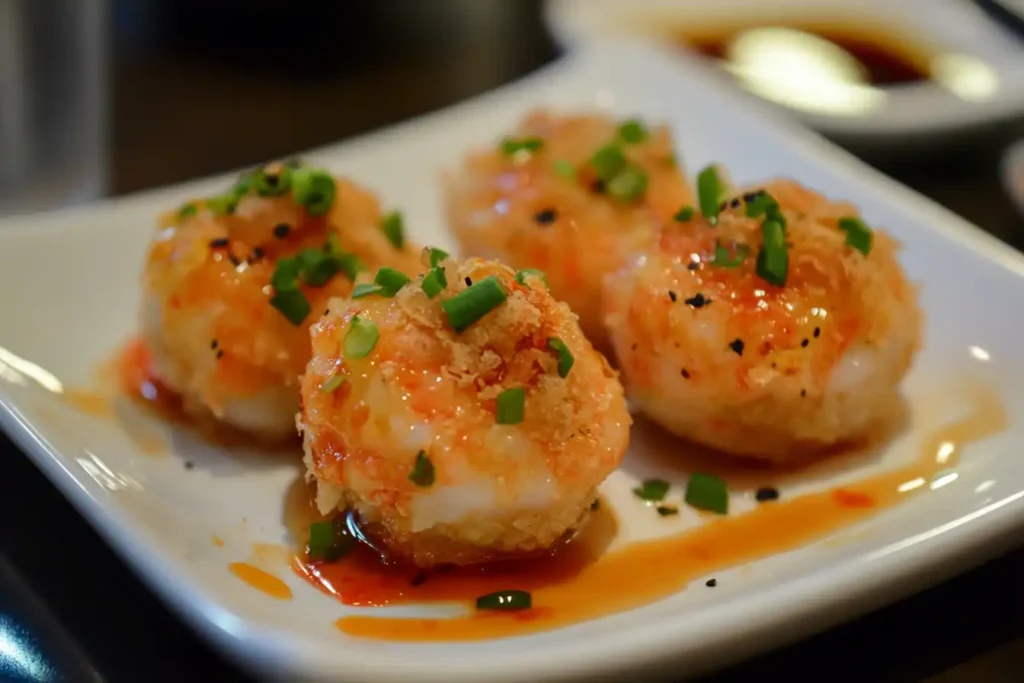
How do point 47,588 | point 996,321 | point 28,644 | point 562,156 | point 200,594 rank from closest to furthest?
point 200,594 → point 28,644 → point 47,588 → point 996,321 → point 562,156

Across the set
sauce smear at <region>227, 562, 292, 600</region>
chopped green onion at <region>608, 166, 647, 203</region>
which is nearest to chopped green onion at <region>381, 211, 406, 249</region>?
chopped green onion at <region>608, 166, 647, 203</region>

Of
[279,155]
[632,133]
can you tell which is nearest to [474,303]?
[632,133]

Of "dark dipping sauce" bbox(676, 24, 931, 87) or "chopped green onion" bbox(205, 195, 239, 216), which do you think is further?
"dark dipping sauce" bbox(676, 24, 931, 87)

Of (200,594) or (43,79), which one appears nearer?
(200,594)

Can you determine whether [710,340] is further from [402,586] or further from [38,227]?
[38,227]

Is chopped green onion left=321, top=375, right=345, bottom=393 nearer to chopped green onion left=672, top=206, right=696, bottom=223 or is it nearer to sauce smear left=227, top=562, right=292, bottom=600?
sauce smear left=227, top=562, right=292, bottom=600

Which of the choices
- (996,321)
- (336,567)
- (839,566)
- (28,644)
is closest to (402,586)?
(336,567)

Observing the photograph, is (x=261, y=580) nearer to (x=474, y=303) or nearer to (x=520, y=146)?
(x=474, y=303)
